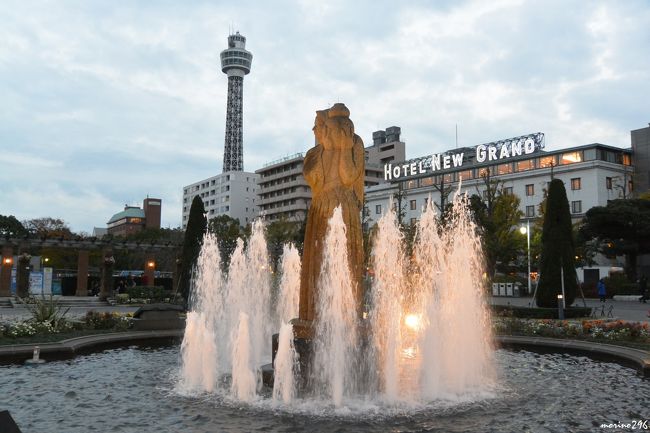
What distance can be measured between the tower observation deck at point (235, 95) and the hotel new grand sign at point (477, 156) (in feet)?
200

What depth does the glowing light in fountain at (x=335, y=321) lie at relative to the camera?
10.1 m

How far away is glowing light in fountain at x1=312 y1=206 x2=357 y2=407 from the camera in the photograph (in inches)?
396

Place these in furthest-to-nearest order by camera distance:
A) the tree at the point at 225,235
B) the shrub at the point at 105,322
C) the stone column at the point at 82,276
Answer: the tree at the point at 225,235 → the stone column at the point at 82,276 → the shrub at the point at 105,322

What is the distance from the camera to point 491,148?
237ft

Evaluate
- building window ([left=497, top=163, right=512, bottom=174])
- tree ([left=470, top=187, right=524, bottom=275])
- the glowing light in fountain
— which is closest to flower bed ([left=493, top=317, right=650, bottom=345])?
the glowing light in fountain

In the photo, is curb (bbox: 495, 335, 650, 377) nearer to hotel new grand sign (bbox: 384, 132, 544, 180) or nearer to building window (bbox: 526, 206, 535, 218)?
building window (bbox: 526, 206, 535, 218)

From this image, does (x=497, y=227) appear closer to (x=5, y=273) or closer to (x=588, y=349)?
(x=588, y=349)

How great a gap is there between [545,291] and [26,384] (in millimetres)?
23101

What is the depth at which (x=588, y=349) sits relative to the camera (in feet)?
51.2

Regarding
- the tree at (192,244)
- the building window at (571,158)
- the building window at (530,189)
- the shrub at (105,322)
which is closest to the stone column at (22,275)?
the tree at (192,244)

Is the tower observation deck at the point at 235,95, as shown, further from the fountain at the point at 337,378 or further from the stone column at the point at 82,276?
Answer: the fountain at the point at 337,378

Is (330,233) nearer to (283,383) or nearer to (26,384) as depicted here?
(283,383)

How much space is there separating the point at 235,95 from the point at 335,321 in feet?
456

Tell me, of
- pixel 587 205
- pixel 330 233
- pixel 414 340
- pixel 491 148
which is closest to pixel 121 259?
pixel 491 148
